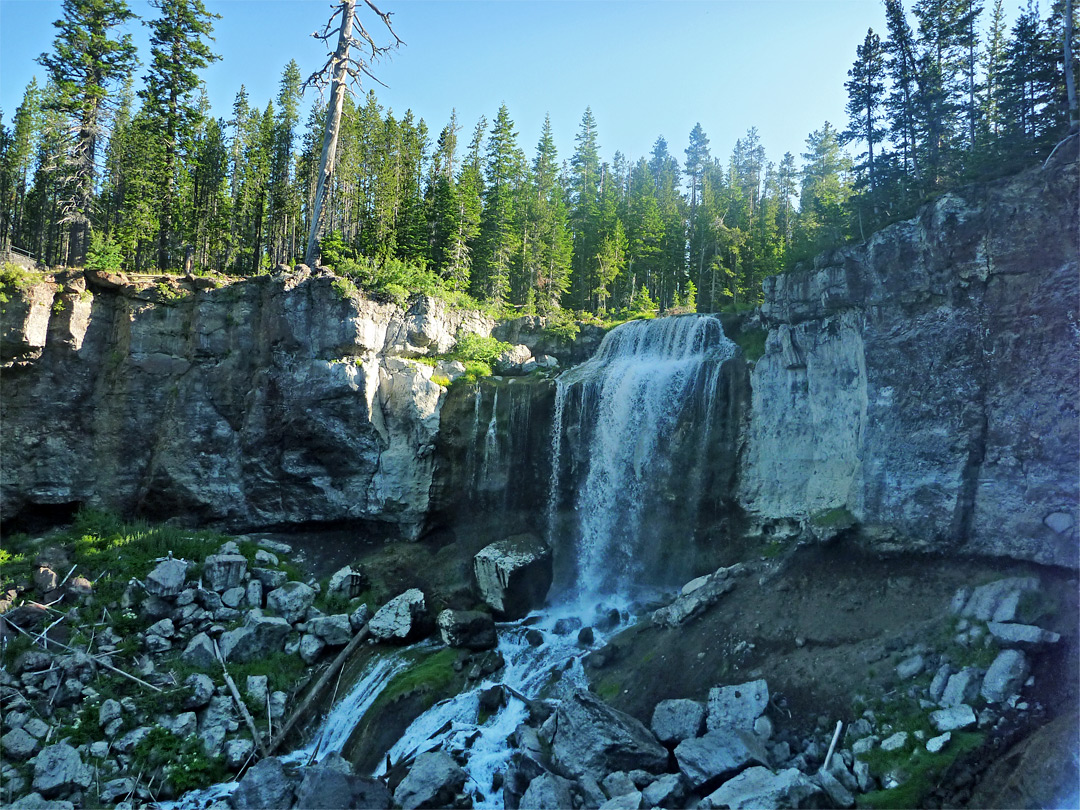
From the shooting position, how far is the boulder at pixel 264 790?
38.6 ft

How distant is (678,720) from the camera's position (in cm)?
1260

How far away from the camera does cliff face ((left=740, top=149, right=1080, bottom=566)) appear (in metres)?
12.8

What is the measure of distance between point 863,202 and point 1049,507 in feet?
43.7

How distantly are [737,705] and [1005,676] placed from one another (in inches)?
183

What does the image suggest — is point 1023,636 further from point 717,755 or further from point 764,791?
point 717,755

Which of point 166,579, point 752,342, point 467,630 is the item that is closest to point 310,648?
point 467,630

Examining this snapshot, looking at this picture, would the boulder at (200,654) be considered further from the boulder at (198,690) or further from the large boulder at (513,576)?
the large boulder at (513,576)

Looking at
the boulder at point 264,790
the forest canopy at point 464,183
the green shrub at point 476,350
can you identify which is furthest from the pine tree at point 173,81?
the boulder at point 264,790

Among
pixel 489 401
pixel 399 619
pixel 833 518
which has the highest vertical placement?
pixel 489 401

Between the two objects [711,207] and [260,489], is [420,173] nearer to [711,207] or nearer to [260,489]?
[711,207]

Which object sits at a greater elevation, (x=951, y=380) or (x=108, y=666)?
(x=951, y=380)

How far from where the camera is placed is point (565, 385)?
73.6 feet

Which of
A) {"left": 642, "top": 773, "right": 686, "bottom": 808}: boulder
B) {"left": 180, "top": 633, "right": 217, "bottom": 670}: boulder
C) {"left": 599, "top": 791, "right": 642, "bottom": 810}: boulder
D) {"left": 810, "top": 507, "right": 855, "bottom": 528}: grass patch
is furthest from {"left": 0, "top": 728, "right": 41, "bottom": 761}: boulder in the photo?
{"left": 810, "top": 507, "right": 855, "bottom": 528}: grass patch

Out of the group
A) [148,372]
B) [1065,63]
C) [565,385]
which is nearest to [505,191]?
[565,385]
